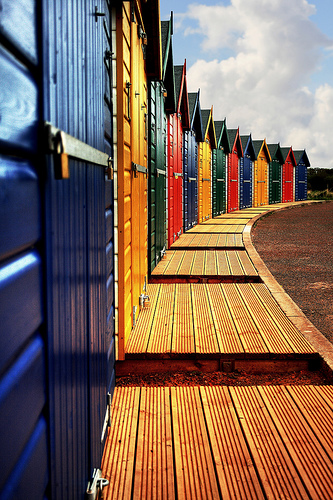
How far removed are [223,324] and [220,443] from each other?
205 centimetres

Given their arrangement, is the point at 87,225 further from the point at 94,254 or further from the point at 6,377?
the point at 6,377

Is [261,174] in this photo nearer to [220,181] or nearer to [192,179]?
[220,181]

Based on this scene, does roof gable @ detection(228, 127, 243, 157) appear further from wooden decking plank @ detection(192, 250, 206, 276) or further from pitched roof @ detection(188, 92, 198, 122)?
wooden decking plank @ detection(192, 250, 206, 276)

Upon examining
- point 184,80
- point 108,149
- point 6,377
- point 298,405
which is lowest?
point 298,405

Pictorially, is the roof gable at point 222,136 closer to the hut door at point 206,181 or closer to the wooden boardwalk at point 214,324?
the hut door at point 206,181

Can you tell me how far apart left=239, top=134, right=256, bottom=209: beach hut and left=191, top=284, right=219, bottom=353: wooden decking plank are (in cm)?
2029

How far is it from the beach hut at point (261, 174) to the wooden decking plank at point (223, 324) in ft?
Result: 76.9

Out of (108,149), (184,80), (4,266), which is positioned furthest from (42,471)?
(184,80)

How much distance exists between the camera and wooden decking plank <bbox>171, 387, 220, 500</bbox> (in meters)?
2.37

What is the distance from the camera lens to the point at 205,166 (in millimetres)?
17344

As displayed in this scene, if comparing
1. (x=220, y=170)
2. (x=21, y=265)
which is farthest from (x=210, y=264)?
(x=220, y=170)

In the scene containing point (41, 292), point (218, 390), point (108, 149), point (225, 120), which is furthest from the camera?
point (225, 120)

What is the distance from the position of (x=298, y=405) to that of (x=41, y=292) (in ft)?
8.19

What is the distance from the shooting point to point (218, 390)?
3.45 meters
